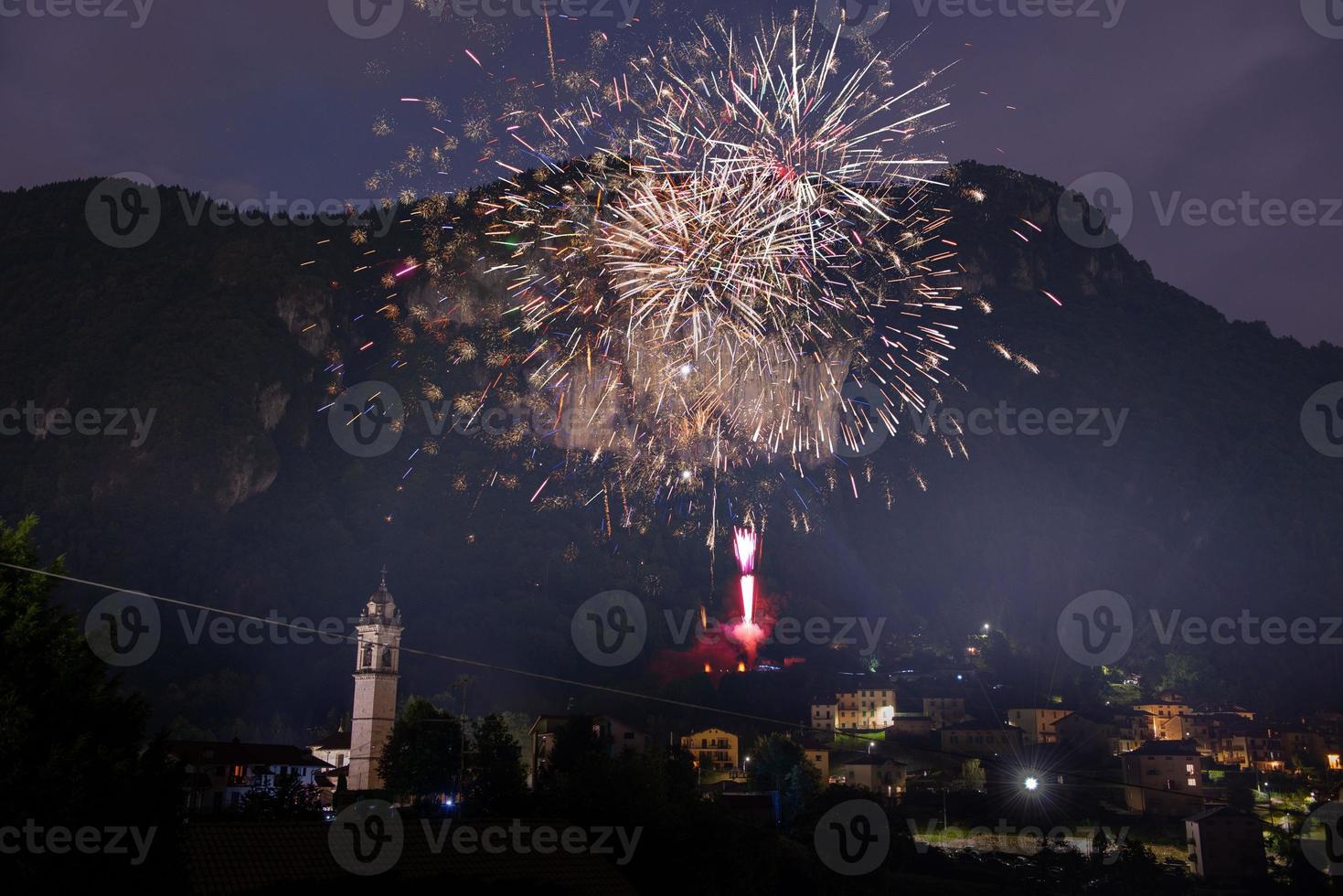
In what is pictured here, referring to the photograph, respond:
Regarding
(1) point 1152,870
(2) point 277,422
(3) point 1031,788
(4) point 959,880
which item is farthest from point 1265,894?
(2) point 277,422

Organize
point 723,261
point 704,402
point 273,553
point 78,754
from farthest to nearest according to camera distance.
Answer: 1. point 273,553
2. point 704,402
3. point 723,261
4. point 78,754

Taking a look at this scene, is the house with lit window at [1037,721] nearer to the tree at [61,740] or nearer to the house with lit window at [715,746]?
the house with lit window at [715,746]

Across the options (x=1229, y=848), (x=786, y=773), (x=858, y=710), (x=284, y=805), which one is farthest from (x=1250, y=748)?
(x=284, y=805)

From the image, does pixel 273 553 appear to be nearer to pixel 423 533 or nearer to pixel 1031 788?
pixel 423 533

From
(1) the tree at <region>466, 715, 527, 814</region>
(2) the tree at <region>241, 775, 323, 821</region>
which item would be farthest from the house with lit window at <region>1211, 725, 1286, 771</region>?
(2) the tree at <region>241, 775, 323, 821</region>

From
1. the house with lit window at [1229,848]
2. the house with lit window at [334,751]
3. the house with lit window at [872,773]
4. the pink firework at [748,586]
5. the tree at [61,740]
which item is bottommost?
the house with lit window at [1229,848]

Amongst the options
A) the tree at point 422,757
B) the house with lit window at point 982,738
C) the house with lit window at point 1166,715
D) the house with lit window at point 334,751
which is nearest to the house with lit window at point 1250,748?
the house with lit window at point 1166,715

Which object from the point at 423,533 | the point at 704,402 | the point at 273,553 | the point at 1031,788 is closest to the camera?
the point at 704,402
